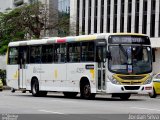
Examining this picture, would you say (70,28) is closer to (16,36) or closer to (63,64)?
(16,36)

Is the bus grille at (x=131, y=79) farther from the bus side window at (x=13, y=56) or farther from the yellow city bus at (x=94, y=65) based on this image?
the bus side window at (x=13, y=56)

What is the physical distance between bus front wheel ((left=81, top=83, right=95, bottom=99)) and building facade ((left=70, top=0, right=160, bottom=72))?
3450 centimetres

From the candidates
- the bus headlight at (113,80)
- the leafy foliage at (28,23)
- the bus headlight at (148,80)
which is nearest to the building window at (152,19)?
the leafy foliage at (28,23)

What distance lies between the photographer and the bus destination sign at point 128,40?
82.6ft

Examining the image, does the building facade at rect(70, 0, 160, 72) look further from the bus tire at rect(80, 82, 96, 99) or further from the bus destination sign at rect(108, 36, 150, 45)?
the bus destination sign at rect(108, 36, 150, 45)

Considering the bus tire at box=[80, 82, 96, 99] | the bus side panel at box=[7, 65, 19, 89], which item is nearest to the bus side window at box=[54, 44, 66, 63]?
the bus tire at box=[80, 82, 96, 99]

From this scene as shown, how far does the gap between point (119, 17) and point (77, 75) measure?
43307 mm

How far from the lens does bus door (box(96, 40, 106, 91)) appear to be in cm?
2512

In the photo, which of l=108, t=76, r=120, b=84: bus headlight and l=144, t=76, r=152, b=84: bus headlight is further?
l=144, t=76, r=152, b=84: bus headlight

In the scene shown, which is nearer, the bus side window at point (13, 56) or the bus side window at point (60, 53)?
the bus side window at point (60, 53)

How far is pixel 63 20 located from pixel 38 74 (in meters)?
32.4

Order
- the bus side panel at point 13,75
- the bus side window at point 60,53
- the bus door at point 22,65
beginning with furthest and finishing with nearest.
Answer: the bus side panel at point 13,75 → the bus door at point 22,65 → the bus side window at point 60,53

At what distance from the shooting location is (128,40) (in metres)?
25.4

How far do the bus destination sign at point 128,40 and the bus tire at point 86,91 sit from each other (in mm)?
2518
